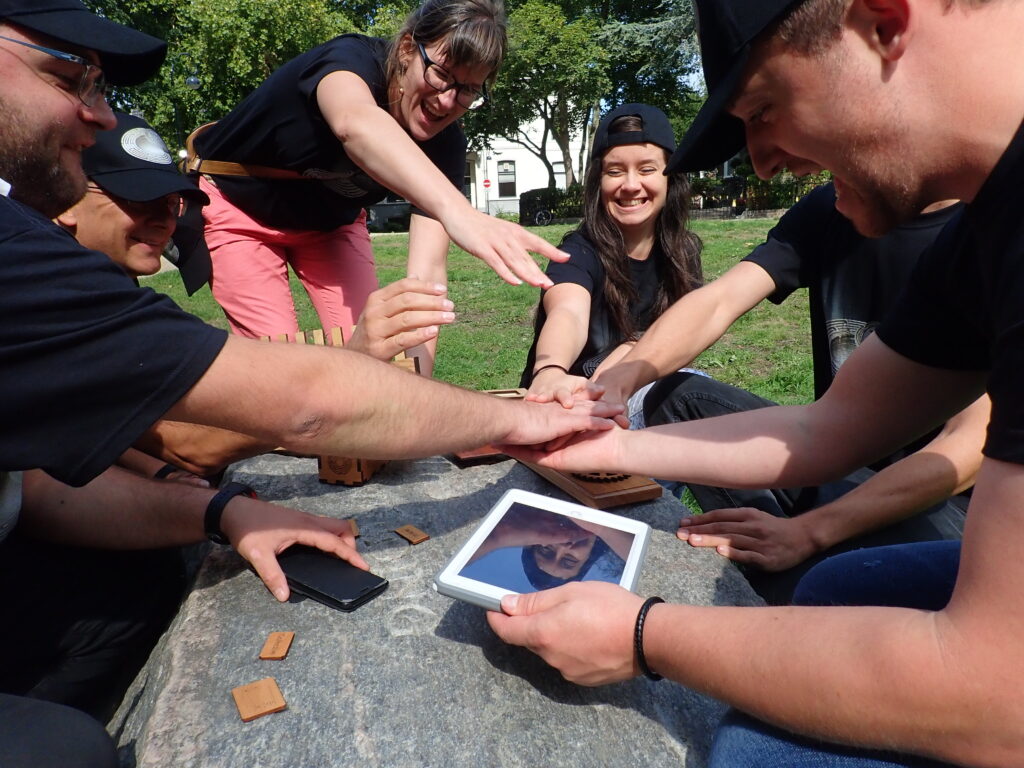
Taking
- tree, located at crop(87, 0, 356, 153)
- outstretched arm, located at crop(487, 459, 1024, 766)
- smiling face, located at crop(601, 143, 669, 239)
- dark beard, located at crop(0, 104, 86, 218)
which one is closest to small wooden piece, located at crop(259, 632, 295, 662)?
outstretched arm, located at crop(487, 459, 1024, 766)

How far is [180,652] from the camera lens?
1618 millimetres

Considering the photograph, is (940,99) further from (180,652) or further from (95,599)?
(95,599)

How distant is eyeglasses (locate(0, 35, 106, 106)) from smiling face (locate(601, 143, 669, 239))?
228 centimetres

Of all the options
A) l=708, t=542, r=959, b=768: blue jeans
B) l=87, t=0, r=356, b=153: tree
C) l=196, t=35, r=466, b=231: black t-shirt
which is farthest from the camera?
l=87, t=0, r=356, b=153: tree

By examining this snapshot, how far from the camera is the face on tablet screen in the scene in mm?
1573

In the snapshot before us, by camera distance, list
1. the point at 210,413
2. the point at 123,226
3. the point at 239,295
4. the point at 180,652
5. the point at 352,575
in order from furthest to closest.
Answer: the point at 239,295
the point at 123,226
the point at 352,575
the point at 180,652
the point at 210,413

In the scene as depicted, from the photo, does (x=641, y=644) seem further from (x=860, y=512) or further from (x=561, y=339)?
(x=561, y=339)

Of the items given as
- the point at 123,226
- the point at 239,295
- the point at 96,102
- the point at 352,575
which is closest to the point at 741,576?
the point at 352,575

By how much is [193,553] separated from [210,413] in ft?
4.13

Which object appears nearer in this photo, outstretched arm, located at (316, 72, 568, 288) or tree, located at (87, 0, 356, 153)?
outstretched arm, located at (316, 72, 568, 288)

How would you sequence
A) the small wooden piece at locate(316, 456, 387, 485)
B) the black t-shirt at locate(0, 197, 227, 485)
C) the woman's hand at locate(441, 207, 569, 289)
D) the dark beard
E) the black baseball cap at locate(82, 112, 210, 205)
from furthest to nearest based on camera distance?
the black baseball cap at locate(82, 112, 210, 205) < the small wooden piece at locate(316, 456, 387, 485) < the woman's hand at locate(441, 207, 569, 289) < the dark beard < the black t-shirt at locate(0, 197, 227, 485)

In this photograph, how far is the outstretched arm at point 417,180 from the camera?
2230 millimetres

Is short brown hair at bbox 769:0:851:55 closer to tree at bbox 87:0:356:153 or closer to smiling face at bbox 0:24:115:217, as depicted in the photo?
smiling face at bbox 0:24:115:217

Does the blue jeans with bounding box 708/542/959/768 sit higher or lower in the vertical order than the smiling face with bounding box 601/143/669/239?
lower
